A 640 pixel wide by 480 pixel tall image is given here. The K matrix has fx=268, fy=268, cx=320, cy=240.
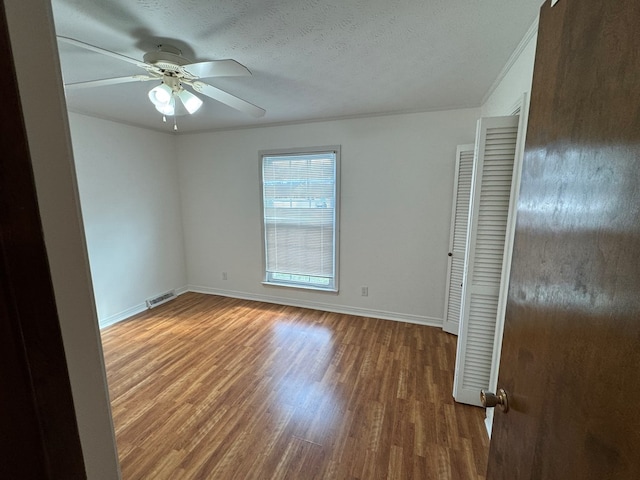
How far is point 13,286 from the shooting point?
1.28ft

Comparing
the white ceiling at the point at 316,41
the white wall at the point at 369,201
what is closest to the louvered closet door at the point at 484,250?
the white ceiling at the point at 316,41

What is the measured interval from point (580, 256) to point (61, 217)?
100 centimetres

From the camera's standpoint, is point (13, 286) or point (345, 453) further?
point (345, 453)

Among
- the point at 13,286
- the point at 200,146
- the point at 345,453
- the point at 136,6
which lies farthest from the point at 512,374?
the point at 200,146

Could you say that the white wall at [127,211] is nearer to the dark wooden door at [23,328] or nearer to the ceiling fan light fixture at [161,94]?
the ceiling fan light fixture at [161,94]

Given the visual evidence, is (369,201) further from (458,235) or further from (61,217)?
(61,217)

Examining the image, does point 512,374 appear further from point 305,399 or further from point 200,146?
point 200,146

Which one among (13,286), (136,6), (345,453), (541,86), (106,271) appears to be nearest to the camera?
(13,286)

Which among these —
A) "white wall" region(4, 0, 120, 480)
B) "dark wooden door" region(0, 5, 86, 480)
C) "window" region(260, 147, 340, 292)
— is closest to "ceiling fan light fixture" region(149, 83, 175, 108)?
"white wall" region(4, 0, 120, 480)

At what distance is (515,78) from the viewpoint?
1708 millimetres

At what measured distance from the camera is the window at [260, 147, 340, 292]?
→ 11.0 feet

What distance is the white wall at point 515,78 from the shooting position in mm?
1463

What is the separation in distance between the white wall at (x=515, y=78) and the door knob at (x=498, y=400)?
152 centimetres

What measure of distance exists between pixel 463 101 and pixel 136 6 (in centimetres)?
265
